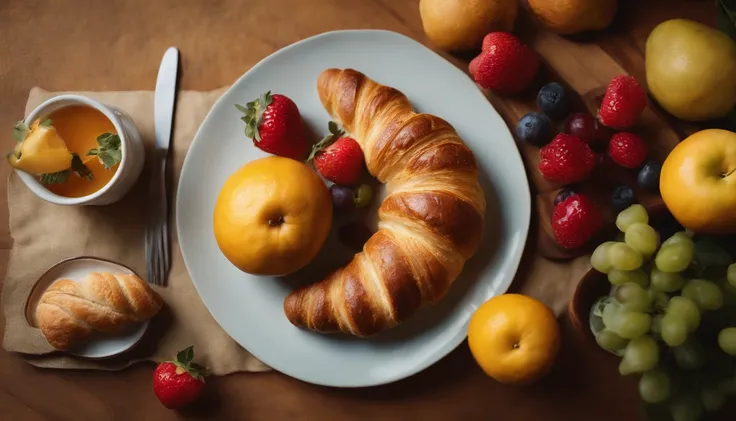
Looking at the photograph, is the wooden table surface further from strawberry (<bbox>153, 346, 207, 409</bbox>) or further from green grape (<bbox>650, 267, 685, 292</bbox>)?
green grape (<bbox>650, 267, 685, 292</bbox>)

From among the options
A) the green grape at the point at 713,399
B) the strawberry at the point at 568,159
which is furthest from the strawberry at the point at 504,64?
the green grape at the point at 713,399

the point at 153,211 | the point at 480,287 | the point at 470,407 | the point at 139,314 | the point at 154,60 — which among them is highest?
the point at 154,60

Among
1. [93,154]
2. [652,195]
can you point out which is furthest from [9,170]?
[652,195]

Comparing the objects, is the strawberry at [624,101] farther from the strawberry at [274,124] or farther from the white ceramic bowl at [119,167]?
the white ceramic bowl at [119,167]

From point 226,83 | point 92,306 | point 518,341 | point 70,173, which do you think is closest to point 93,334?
point 92,306

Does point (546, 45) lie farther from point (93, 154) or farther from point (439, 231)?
point (93, 154)

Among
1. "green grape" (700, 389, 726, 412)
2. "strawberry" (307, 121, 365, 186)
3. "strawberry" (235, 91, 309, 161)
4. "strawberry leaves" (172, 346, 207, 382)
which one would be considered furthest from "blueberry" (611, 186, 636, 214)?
"strawberry leaves" (172, 346, 207, 382)
